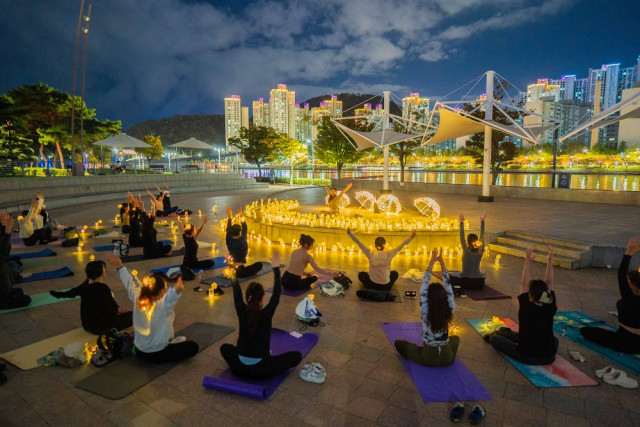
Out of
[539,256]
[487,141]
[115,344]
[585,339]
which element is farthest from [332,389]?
[487,141]

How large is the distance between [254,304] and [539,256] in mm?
8494

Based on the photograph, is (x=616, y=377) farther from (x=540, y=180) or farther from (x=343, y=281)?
(x=540, y=180)

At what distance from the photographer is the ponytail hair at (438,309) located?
13.7ft

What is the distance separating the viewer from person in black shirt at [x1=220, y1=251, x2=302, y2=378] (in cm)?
383

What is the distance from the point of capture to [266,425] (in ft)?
11.2

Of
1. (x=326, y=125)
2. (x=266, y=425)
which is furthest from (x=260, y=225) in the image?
(x=326, y=125)

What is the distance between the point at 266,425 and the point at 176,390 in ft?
4.04

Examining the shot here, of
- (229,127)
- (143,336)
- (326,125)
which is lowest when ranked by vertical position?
(143,336)

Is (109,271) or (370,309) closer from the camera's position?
(370,309)

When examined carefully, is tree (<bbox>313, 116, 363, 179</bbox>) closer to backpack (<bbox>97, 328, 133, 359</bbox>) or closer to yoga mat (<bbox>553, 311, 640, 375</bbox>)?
yoga mat (<bbox>553, 311, 640, 375</bbox>)

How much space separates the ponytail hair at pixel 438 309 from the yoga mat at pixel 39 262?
937 cm

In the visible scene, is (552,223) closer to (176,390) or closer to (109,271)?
(176,390)

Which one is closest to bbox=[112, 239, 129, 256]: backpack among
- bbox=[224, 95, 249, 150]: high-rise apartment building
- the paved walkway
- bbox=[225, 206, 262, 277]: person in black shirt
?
the paved walkway

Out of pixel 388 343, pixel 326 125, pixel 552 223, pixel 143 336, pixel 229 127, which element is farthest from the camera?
pixel 229 127
